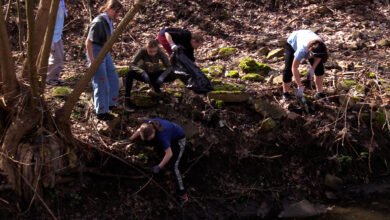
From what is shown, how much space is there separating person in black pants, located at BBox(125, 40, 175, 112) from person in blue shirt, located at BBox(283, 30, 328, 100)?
166 centimetres

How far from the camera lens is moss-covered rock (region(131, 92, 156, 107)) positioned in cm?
719

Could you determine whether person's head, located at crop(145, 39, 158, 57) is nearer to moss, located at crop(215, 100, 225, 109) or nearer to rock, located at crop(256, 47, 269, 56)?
moss, located at crop(215, 100, 225, 109)

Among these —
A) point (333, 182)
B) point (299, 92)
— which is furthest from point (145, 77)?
point (333, 182)

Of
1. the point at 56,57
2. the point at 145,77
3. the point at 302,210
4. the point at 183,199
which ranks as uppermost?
the point at 56,57

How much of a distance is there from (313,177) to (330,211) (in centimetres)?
61

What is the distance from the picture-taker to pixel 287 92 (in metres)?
7.81

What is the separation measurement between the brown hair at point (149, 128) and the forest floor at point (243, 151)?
52 cm

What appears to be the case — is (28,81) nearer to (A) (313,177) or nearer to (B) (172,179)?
(B) (172,179)

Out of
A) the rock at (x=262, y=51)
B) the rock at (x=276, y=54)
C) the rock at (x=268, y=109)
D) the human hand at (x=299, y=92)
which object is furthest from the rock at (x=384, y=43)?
the rock at (x=268, y=109)

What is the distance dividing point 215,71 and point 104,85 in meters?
2.60

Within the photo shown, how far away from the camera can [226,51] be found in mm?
9734

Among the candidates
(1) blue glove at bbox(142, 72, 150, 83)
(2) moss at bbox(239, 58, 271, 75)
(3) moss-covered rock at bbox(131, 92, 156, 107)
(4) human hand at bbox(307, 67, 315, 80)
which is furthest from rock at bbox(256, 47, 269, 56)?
(1) blue glove at bbox(142, 72, 150, 83)

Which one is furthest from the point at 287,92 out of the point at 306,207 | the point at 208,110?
the point at 306,207

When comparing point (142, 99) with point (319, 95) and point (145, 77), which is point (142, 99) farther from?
point (319, 95)
